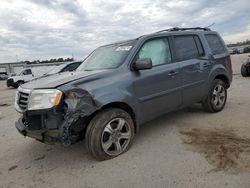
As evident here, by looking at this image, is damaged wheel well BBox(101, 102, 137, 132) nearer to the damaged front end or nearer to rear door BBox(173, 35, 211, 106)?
the damaged front end

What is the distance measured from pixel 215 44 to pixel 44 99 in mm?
4212

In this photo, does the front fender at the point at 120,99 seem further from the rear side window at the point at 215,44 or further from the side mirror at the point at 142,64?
the rear side window at the point at 215,44

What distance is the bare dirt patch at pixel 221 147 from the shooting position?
3.08 meters

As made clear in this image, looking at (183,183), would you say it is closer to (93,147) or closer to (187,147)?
(187,147)

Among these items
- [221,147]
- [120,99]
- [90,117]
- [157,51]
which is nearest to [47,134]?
[90,117]

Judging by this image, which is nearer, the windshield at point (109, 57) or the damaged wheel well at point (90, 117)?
the damaged wheel well at point (90, 117)

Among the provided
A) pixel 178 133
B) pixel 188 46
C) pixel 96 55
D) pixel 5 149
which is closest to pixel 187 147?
pixel 178 133

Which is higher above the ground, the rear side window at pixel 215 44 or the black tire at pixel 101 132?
the rear side window at pixel 215 44

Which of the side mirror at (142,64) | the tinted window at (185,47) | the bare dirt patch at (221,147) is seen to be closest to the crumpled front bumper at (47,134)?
the side mirror at (142,64)

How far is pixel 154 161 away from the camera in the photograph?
3.37m

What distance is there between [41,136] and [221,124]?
3427mm

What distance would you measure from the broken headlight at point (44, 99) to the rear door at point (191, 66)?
8.13 ft

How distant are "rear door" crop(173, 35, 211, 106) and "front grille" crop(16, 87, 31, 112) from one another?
2.79 m

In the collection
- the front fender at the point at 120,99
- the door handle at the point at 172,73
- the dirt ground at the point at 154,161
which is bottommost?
the dirt ground at the point at 154,161
